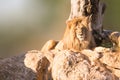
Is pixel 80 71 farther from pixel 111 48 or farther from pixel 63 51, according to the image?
pixel 111 48

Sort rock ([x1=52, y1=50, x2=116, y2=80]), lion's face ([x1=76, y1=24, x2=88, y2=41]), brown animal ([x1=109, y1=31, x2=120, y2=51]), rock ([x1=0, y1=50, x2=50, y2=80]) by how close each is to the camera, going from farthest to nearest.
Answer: brown animal ([x1=109, y1=31, x2=120, y2=51])
lion's face ([x1=76, y1=24, x2=88, y2=41])
rock ([x1=0, y1=50, x2=50, y2=80])
rock ([x1=52, y1=50, x2=116, y2=80])

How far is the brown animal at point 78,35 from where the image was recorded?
3.37 meters

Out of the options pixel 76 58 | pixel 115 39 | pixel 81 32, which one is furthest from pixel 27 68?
pixel 115 39

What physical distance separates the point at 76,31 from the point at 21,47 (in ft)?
14.3

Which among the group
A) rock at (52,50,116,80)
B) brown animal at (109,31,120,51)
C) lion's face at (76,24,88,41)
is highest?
lion's face at (76,24,88,41)

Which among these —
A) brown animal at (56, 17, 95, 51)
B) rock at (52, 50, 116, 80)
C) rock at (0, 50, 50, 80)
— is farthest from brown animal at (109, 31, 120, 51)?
rock at (0, 50, 50, 80)

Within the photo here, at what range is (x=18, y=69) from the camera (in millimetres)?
3229

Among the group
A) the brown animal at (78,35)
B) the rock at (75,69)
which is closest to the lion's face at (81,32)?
the brown animal at (78,35)

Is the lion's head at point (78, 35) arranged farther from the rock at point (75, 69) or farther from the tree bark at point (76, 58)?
the rock at point (75, 69)

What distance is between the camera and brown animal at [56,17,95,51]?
133 inches

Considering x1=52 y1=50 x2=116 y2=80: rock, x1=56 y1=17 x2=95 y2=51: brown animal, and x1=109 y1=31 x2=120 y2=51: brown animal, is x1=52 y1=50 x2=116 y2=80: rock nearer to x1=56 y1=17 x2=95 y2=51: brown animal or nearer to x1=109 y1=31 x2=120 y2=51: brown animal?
x1=56 y1=17 x2=95 y2=51: brown animal

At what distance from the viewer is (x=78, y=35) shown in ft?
11.1

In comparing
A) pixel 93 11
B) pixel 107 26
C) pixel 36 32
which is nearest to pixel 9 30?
pixel 36 32

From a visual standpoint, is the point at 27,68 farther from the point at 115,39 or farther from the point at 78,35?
the point at 115,39
